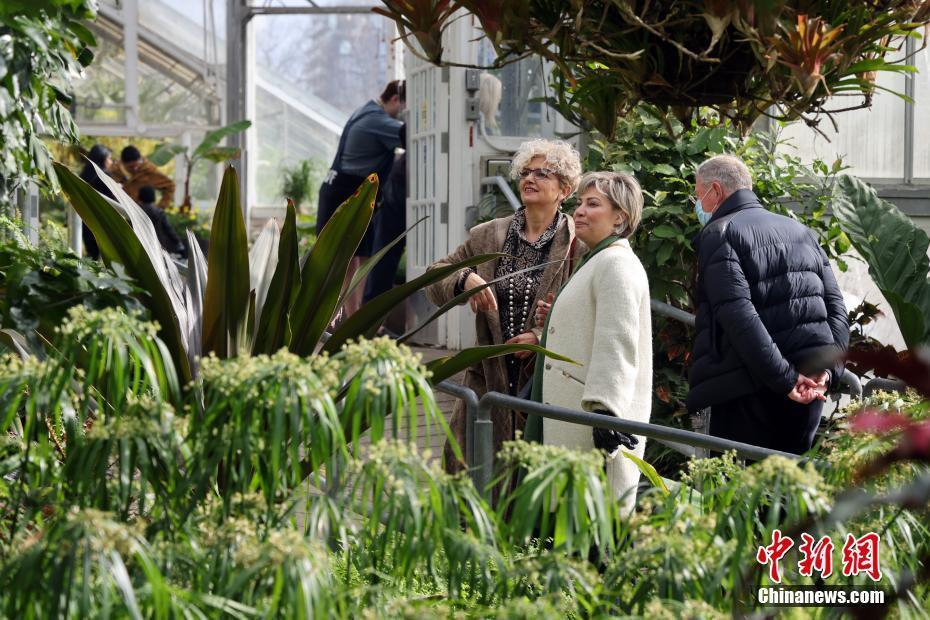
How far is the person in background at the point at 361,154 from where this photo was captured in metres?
7.59

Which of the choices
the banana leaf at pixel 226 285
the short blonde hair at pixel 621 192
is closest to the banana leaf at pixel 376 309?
the banana leaf at pixel 226 285

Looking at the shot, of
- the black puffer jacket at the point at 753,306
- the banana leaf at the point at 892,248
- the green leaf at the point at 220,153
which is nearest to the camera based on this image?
the black puffer jacket at the point at 753,306

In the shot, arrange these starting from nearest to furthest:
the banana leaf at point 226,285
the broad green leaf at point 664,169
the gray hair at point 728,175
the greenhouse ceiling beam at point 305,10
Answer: the banana leaf at point 226,285 → the gray hair at point 728,175 → the broad green leaf at point 664,169 → the greenhouse ceiling beam at point 305,10

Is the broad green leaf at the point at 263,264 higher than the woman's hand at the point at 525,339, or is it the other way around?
the broad green leaf at the point at 263,264

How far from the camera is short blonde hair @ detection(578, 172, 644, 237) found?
138 inches

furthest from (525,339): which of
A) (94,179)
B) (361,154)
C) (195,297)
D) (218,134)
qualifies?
(218,134)

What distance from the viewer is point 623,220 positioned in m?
3.54

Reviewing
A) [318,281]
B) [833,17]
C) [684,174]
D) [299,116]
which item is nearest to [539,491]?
[833,17]

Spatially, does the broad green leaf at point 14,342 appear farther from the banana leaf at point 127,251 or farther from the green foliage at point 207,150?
the green foliage at point 207,150

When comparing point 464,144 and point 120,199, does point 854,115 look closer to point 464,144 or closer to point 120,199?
point 464,144

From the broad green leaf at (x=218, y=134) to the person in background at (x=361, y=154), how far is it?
4679 millimetres

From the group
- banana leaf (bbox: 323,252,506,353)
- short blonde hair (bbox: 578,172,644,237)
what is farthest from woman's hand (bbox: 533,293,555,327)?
banana leaf (bbox: 323,252,506,353)

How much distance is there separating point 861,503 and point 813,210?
4.62 m

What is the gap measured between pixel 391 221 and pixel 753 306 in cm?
436
